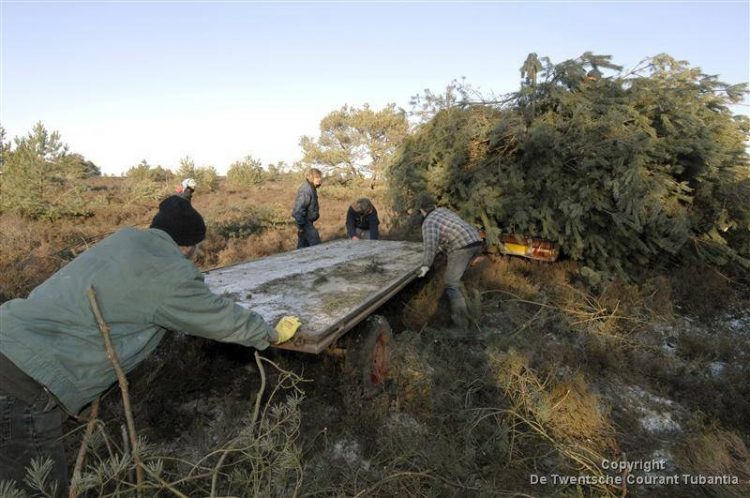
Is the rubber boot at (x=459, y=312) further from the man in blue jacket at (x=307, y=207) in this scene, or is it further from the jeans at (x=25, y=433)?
the jeans at (x=25, y=433)

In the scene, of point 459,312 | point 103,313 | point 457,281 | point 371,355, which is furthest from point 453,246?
point 103,313

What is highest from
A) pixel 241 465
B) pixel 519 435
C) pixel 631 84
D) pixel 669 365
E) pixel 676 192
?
pixel 631 84

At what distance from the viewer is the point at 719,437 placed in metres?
3.00

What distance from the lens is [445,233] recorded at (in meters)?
5.32

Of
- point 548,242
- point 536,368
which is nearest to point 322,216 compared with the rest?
point 548,242

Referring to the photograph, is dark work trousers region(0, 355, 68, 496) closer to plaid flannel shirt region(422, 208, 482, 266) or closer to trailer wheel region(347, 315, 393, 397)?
trailer wheel region(347, 315, 393, 397)

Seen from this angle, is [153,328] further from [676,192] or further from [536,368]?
[676,192]

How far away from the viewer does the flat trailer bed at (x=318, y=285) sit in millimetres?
2936

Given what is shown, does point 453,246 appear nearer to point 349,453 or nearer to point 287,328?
point 349,453

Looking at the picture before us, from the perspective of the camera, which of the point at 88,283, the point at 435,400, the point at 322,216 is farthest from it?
the point at 322,216

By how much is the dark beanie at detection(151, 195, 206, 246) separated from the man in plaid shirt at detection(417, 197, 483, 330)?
3180 mm

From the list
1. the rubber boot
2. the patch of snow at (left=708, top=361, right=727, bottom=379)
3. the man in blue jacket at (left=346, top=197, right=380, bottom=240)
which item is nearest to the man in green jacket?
the rubber boot

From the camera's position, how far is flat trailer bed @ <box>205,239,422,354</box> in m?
2.94

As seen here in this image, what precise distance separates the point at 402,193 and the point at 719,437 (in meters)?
5.46
